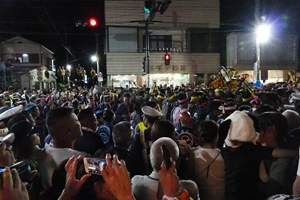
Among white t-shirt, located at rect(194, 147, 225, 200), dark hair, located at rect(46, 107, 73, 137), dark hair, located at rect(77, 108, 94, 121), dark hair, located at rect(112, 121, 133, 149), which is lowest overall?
white t-shirt, located at rect(194, 147, 225, 200)

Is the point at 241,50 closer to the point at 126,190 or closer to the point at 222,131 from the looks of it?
the point at 222,131

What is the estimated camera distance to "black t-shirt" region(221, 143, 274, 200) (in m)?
3.11

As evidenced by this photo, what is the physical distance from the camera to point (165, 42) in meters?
30.7

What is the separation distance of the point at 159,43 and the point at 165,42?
686mm

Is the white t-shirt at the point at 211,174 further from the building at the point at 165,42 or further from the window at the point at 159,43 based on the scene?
the window at the point at 159,43

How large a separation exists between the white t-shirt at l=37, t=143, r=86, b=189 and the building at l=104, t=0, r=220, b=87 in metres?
25.9

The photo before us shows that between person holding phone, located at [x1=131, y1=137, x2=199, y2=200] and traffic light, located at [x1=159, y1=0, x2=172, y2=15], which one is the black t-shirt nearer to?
person holding phone, located at [x1=131, y1=137, x2=199, y2=200]

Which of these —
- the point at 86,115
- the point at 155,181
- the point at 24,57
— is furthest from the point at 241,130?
the point at 24,57

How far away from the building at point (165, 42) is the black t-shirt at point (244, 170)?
85.2 feet

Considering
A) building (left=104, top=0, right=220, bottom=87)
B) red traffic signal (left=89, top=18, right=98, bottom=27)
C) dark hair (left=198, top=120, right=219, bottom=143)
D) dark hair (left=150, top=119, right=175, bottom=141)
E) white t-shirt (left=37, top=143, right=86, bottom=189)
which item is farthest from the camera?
building (left=104, top=0, right=220, bottom=87)

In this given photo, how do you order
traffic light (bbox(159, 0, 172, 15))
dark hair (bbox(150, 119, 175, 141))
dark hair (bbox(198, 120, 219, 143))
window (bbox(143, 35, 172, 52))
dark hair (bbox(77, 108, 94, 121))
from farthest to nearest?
1. window (bbox(143, 35, 172, 52))
2. traffic light (bbox(159, 0, 172, 15))
3. dark hair (bbox(77, 108, 94, 121))
4. dark hair (bbox(150, 119, 175, 141))
5. dark hair (bbox(198, 120, 219, 143))

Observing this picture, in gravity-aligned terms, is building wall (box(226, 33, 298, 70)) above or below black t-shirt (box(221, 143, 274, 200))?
above

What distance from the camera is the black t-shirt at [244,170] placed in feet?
10.2

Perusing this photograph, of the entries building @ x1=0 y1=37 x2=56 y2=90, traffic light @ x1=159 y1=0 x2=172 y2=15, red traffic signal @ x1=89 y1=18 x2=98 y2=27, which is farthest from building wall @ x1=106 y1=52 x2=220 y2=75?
red traffic signal @ x1=89 y1=18 x2=98 y2=27
